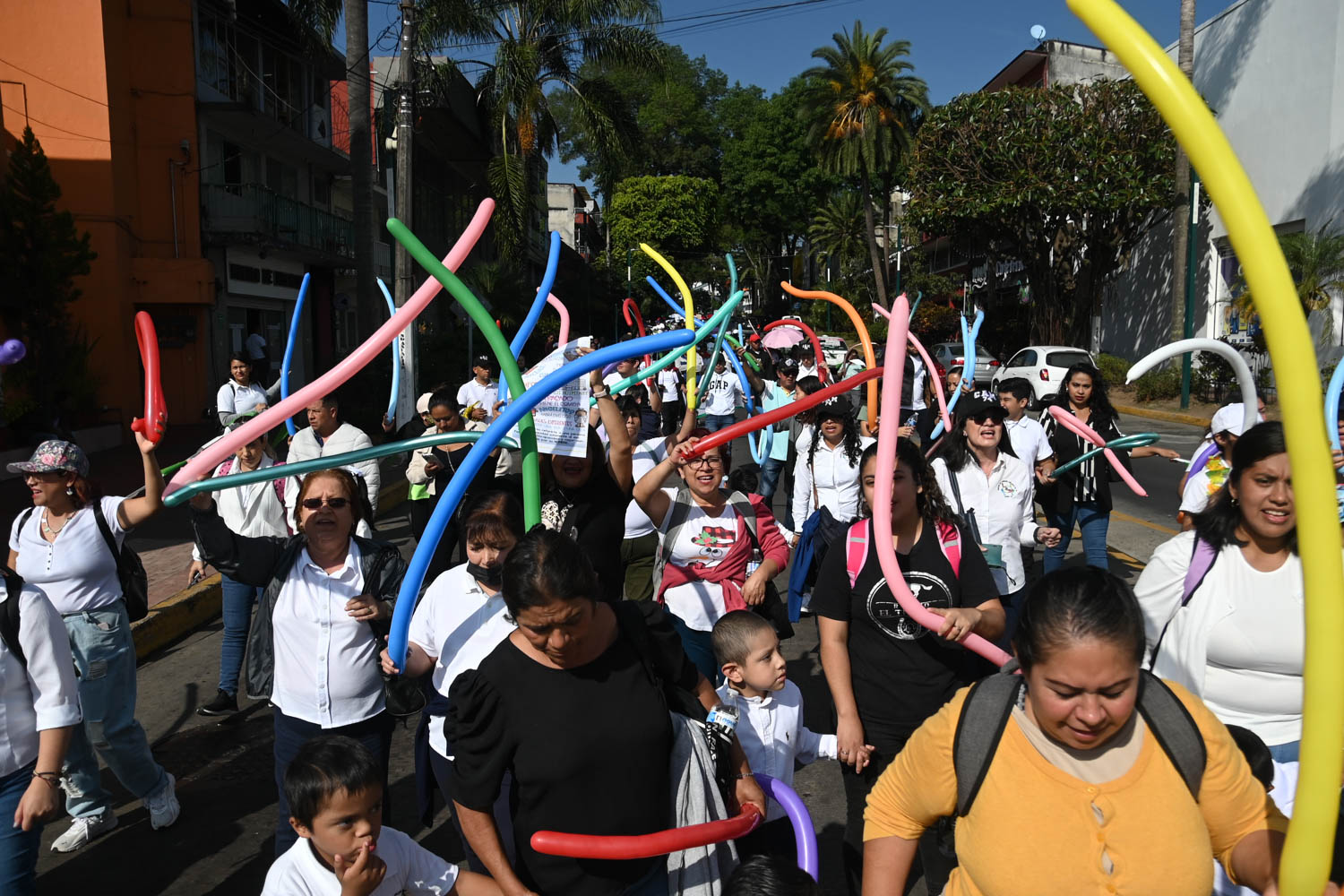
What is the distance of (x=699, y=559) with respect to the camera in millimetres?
4559

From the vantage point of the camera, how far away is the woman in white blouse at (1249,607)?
2.75 metres

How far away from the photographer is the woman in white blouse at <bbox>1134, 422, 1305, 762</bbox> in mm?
2754

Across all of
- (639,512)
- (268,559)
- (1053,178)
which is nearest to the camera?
(268,559)

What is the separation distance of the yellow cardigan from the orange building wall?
19.0 metres

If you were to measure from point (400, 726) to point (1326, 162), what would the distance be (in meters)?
25.9

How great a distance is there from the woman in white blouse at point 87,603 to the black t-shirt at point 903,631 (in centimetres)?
280

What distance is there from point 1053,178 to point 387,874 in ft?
95.4

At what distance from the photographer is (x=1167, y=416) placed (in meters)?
23.5

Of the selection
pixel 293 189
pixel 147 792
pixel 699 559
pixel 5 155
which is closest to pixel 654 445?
pixel 699 559

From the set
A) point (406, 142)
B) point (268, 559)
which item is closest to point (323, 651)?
point (268, 559)

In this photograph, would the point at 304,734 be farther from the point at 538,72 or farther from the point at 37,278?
the point at 538,72

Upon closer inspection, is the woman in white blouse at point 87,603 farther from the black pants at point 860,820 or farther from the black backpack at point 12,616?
the black pants at point 860,820

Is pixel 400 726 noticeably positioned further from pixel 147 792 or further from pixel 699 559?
pixel 699 559

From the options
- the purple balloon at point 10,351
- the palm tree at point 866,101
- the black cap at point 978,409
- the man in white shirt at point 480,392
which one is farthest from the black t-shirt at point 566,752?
the palm tree at point 866,101
